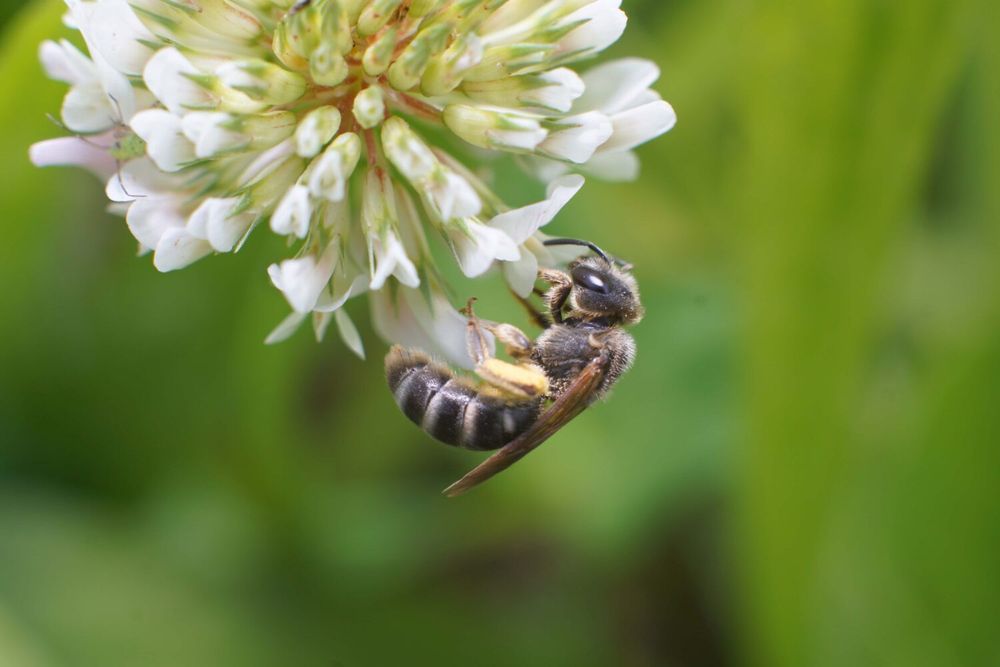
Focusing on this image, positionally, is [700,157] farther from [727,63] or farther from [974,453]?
[974,453]

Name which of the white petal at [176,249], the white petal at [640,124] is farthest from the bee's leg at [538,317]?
the white petal at [176,249]

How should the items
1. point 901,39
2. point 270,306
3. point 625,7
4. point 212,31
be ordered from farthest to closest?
point 625,7
point 270,306
point 901,39
point 212,31

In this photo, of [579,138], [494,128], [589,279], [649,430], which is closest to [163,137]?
[494,128]

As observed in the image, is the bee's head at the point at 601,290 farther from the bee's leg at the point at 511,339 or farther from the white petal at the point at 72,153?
the white petal at the point at 72,153

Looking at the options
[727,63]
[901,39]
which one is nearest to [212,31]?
[901,39]

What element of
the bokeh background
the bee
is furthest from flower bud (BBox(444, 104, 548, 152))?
the bokeh background

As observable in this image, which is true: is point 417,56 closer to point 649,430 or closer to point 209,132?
point 209,132

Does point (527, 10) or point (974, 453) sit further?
point (974, 453)
